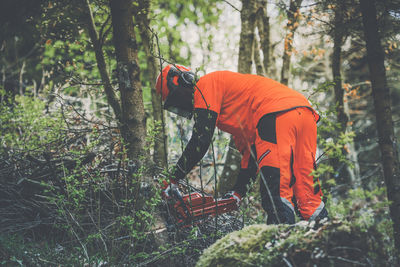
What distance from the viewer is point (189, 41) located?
1277cm

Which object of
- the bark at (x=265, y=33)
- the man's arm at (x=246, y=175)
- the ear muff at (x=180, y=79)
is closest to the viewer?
the ear muff at (x=180, y=79)

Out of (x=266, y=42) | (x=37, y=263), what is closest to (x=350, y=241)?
(x=37, y=263)

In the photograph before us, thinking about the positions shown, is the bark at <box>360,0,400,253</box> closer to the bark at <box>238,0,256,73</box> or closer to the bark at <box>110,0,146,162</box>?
the bark at <box>110,0,146,162</box>

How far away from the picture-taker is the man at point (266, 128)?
217cm

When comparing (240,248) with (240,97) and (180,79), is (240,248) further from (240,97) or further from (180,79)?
(180,79)

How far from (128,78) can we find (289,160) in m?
1.55

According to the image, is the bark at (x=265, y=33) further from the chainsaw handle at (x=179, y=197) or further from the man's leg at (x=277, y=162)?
the chainsaw handle at (x=179, y=197)

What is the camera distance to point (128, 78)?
2525mm

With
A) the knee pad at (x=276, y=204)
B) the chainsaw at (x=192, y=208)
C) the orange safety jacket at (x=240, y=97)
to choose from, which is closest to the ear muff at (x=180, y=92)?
the orange safety jacket at (x=240, y=97)

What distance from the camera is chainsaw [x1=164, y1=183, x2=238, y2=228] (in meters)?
2.48

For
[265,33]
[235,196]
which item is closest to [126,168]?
[235,196]

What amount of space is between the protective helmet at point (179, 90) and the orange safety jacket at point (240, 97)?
17cm

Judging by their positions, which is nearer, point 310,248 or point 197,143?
point 310,248

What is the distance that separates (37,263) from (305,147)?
7.12ft
